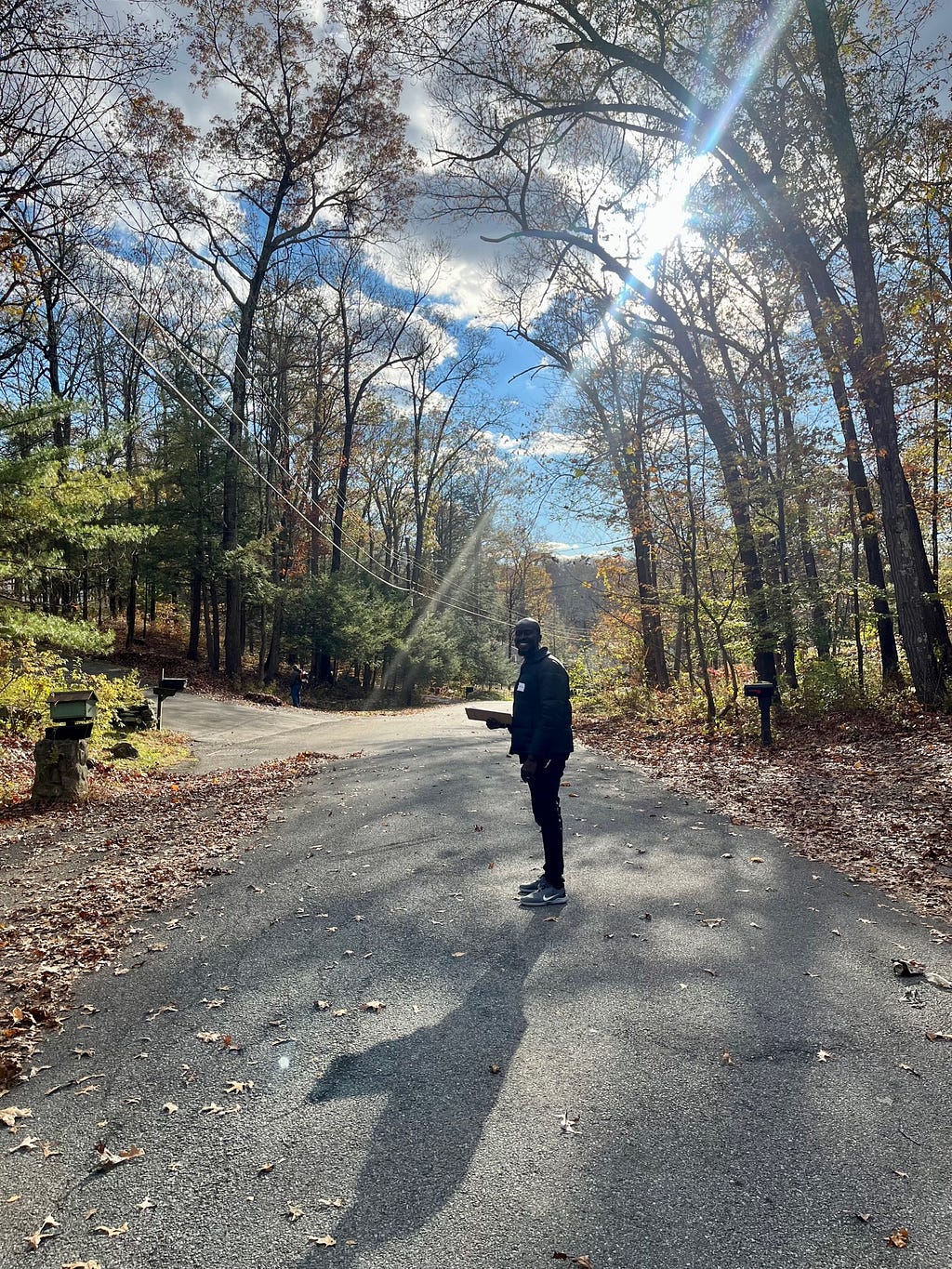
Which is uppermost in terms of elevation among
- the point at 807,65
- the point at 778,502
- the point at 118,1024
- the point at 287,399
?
the point at 287,399

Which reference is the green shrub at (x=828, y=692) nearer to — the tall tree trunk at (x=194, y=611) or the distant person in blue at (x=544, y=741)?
the distant person in blue at (x=544, y=741)

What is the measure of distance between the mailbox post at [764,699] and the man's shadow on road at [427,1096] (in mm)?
7585

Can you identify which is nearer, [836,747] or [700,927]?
[700,927]

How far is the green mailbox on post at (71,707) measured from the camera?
8328mm

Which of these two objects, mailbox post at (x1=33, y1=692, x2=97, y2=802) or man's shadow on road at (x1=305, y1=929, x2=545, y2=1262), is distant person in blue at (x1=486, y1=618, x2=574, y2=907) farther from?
mailbox post at (x1=33, y1=692, x2=97, y2=802)

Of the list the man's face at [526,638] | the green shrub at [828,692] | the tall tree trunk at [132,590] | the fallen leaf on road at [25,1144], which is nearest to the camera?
the fallen leaf on road at [25,1144]

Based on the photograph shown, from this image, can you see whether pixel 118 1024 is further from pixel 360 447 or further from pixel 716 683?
pixel 360 447

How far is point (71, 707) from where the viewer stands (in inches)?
330

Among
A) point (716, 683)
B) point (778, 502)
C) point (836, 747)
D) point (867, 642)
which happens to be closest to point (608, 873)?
point (836, 747)

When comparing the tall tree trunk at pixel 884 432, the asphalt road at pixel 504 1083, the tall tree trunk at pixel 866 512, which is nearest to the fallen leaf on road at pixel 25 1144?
the asphalt road at pixel 504 1083

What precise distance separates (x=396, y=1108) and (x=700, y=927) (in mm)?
2489

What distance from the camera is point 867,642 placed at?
58.0ft

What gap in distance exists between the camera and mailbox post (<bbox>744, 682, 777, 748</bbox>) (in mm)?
10508

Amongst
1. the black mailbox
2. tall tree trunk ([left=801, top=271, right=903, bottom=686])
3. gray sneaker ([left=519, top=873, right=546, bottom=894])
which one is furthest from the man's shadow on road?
tall tree trunk ([left=801, top=271, right=903, bottom=686])
